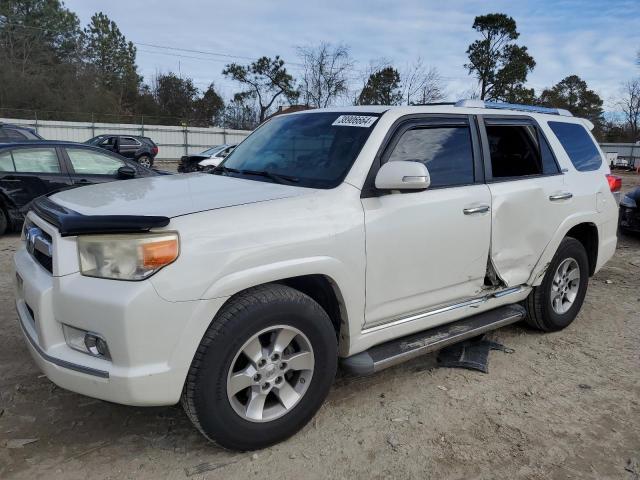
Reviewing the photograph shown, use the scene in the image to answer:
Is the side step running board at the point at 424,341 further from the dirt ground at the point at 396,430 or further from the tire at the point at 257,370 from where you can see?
the dirt ground at the point at 396,430

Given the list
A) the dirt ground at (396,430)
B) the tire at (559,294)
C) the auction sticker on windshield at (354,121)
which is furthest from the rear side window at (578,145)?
the auction sticker on windshield at (354,121)

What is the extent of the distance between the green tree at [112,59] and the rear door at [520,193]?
169 feet

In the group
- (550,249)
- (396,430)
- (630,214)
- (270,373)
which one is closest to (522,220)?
(550,249)

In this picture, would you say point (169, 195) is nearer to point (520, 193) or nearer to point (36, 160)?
point (520, 193)

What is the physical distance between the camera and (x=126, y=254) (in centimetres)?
230

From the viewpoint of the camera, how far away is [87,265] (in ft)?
7.67

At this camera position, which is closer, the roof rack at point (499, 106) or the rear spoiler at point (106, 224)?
the rear spoiler at point (106, 224)

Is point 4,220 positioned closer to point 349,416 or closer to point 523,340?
point 349,416

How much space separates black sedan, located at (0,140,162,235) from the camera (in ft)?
25.4

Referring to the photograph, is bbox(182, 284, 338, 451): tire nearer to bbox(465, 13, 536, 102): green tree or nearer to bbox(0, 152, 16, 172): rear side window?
bbox(0, 152, 16, 172): rear side window

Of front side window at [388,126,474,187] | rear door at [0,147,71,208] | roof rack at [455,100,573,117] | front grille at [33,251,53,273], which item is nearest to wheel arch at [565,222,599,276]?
roof rack at [455,100,573,117]

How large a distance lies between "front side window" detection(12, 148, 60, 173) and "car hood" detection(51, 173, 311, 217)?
542cm

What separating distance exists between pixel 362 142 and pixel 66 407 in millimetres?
2411

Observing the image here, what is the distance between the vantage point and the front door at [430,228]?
300 cm
